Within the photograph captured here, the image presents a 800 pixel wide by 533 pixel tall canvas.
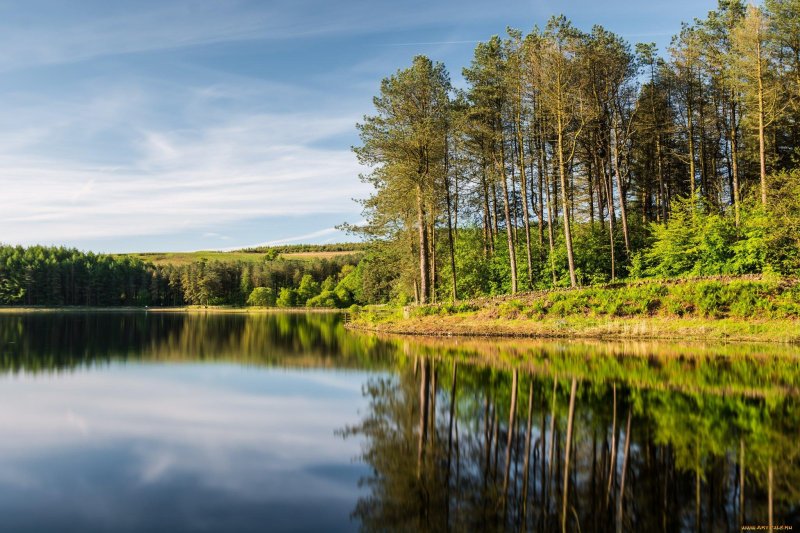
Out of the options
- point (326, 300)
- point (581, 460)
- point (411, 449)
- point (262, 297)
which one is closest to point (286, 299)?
point (262, 297)

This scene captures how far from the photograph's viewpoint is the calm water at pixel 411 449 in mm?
6191

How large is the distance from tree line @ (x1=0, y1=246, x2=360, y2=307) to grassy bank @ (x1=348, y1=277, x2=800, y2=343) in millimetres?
83466

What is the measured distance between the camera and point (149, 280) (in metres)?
136

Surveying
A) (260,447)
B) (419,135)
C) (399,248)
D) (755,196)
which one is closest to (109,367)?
(260,447)

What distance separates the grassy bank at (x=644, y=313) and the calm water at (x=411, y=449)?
7.48 metres

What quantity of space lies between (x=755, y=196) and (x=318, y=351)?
28.0m

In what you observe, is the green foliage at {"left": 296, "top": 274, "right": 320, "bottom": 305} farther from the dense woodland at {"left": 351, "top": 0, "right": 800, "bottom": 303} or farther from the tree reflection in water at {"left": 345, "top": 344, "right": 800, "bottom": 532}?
the tree reflection in water at {"left": 345, "top": 344, "right": 800, "bottom": 532}

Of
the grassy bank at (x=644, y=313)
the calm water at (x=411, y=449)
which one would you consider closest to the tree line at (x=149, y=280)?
the grassy bank at (x=644, y=313)

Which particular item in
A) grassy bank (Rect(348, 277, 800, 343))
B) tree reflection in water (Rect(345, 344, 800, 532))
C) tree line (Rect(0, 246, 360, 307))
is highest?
tree line (Rect(0, 246, 360, 307))

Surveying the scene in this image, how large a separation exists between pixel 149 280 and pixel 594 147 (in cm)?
12495

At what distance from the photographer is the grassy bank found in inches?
947

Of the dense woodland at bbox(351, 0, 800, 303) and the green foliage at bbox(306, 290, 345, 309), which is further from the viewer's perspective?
the green foliage at bbox(306, 290, 345, 309)

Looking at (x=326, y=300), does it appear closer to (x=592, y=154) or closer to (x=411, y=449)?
(x=592, y=154)

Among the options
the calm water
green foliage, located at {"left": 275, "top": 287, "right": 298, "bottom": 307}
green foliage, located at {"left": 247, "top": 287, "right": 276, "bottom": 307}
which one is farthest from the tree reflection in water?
green foliage, located at {"left": 247, "top": 287, "right": 276, "bottom": 307}
